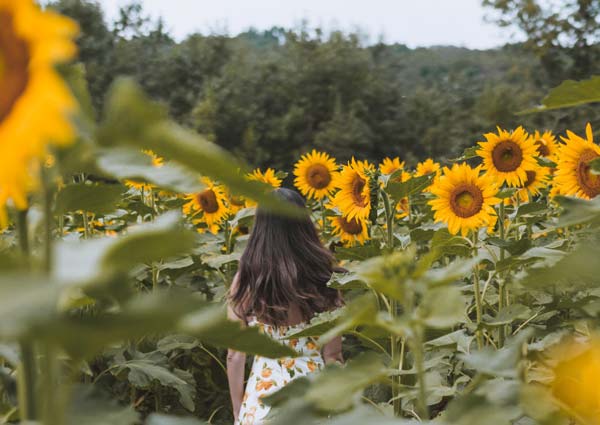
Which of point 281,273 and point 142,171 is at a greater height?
point 142,171

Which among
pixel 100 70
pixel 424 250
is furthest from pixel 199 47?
pixel 424 250

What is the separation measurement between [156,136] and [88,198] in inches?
13.9

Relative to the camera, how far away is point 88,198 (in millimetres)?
768

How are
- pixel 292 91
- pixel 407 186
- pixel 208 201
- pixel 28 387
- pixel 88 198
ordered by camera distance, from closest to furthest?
pixel 28 387 < pixel 88 198 < pixel 407 186 < pixel 208 201 < pixel 292 91

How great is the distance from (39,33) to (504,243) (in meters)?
1.59

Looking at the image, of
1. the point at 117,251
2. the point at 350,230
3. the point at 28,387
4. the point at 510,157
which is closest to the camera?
the point at 117,251

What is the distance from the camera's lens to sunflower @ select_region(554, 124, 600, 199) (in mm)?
1781

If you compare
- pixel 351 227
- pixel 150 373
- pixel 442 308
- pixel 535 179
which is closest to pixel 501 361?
pixel 442 308

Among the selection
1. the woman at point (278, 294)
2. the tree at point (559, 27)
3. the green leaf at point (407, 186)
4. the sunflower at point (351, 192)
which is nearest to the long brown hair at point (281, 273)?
the woman at point (278, 294)

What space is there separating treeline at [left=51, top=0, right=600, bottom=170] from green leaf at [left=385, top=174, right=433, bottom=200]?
19.6 metres

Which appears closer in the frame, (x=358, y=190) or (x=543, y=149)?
(x=358, y=190)

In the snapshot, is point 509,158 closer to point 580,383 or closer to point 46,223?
point 580,383

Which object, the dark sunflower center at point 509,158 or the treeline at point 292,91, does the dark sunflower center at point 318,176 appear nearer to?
the dark sunflower center at point 509,158

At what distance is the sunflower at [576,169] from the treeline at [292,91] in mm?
19440
